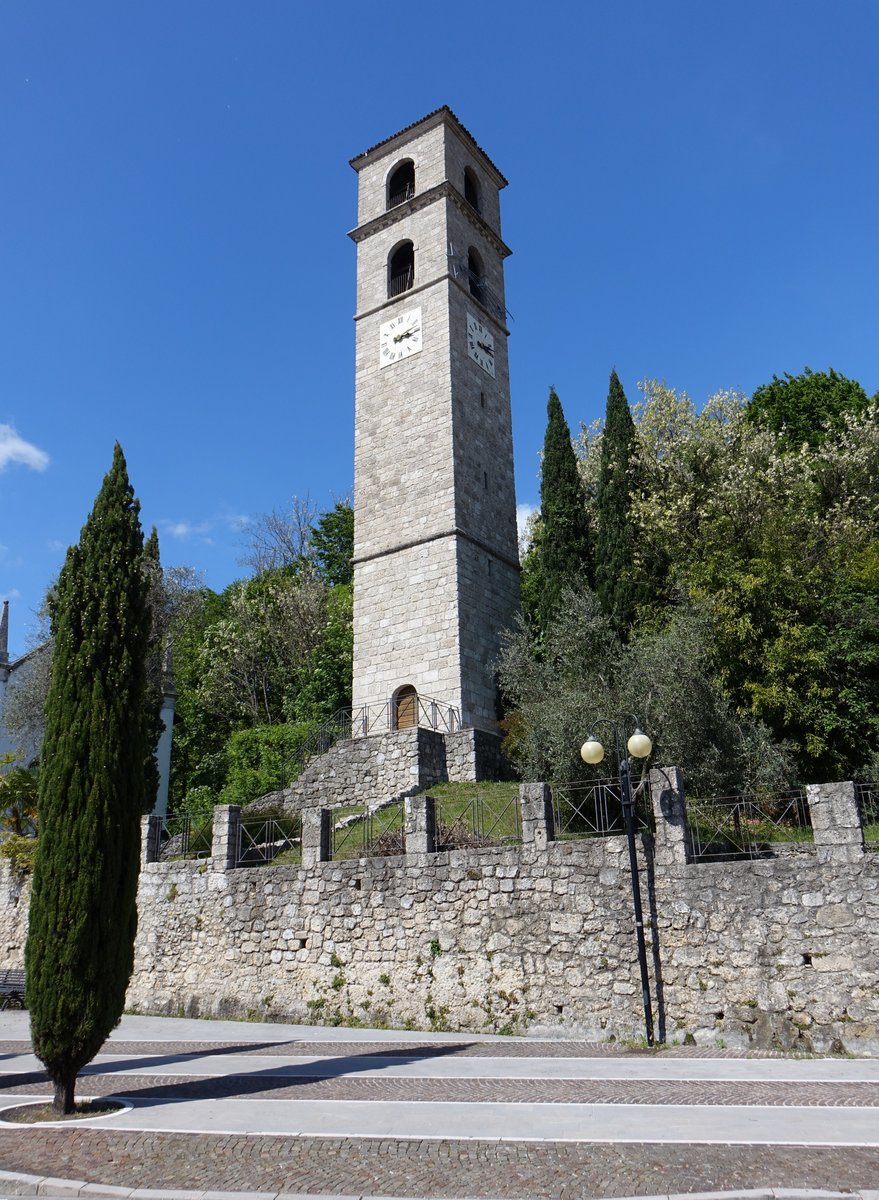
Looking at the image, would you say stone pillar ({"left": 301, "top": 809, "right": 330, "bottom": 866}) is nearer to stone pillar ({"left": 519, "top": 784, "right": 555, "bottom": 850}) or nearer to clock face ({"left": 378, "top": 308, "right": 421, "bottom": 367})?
stone pillar ({"left": 519, "top": 784, "right": 555, "bottom": 850})

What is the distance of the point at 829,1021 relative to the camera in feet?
30.8

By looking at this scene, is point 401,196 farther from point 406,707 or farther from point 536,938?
point 536,938

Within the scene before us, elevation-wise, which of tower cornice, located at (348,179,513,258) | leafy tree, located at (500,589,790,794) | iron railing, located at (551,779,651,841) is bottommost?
iron railing, located at (551,779,651,841)

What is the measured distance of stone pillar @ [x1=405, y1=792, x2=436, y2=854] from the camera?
1257cm

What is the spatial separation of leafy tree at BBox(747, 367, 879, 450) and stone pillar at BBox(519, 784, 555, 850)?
23.3 meters

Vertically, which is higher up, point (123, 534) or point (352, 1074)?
point (123, 534)

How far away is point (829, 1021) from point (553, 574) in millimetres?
14069

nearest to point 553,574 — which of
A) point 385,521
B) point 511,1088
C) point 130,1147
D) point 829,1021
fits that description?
point 385,521

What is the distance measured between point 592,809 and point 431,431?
12.2 meters

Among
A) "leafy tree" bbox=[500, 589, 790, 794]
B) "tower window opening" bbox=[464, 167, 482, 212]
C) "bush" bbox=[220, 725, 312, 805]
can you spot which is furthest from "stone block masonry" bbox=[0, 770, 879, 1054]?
"tower window opening" bbox=[464, 167, 482, 212]

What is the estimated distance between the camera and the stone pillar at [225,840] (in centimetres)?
1470

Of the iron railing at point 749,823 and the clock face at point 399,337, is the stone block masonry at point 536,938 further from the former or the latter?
the clock face at point 399,337

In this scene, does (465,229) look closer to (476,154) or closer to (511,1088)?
(476,154)

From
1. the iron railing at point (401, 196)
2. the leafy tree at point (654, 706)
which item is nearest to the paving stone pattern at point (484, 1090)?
the leafy tree at point (654, 706)
